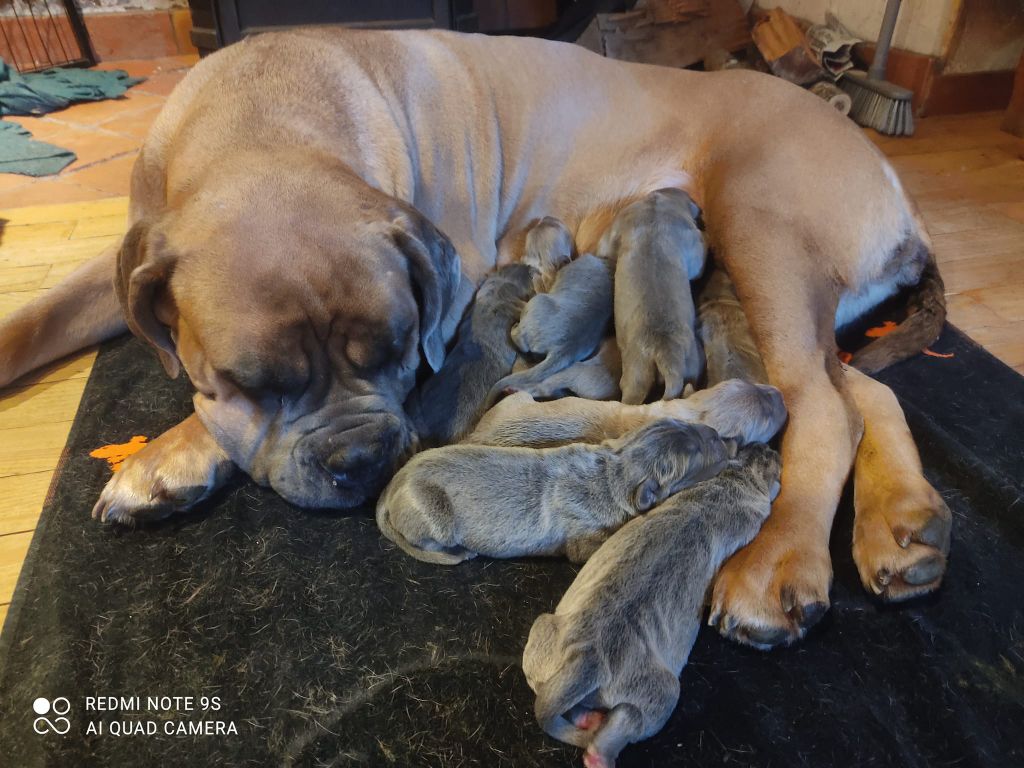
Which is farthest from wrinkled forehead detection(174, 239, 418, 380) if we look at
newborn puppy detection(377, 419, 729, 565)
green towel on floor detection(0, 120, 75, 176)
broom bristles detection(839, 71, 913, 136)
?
broom bristles detection(839, 71, 913, 136)

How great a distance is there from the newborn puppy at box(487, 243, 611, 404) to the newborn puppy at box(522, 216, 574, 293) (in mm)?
133

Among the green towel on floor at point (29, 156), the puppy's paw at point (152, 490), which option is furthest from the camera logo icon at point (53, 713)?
the green towel on floor at point (29, 156)

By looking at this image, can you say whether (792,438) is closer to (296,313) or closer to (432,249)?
(432,249)

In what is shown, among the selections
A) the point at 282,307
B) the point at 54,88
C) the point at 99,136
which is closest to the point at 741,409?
the point at 282,307

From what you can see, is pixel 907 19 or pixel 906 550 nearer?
pixel 906 550

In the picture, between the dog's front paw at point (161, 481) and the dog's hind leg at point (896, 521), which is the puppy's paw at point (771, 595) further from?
the dog's front paw at point (161, 481)

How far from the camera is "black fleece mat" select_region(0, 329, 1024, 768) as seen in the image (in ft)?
3.99

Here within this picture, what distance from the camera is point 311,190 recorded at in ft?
4.80

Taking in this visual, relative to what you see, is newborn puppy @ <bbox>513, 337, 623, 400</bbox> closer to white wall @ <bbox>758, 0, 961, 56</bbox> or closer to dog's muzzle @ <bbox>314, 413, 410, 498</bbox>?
dog's muzzle @ <bbox>314, 413, 410, 498</bbox>

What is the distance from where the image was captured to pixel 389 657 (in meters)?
1.34

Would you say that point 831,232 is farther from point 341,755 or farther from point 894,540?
point 341,755

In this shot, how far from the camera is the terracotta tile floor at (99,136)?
3.40 metres

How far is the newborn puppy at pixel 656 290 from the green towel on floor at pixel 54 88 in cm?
398

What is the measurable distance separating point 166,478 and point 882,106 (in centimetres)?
372
